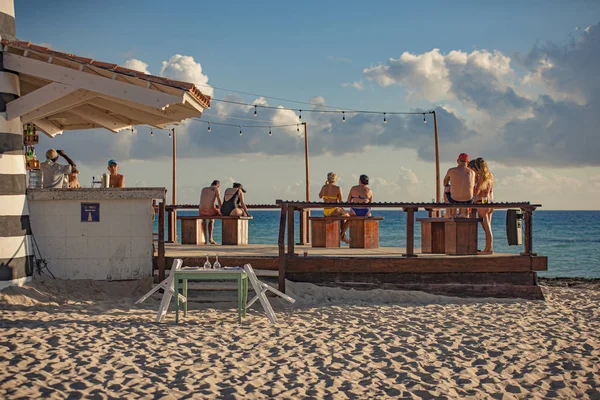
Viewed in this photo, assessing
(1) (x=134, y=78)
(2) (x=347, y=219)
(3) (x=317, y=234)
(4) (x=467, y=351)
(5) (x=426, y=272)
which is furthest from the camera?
(3) (x=317, y=234)

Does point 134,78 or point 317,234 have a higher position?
point 134,78

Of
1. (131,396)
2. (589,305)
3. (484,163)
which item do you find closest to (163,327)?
(131,396)

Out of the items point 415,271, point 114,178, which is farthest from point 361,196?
point 114,178

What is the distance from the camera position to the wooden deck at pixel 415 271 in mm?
10297

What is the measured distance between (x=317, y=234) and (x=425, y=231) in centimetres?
212

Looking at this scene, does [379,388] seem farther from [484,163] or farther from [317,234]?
[317,234]

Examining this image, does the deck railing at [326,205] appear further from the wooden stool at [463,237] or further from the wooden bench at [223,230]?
the wooden bench at [223,230]

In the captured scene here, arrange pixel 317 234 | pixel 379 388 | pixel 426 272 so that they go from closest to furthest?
pixel 379 388
pixel 426 272
pixel 317 234

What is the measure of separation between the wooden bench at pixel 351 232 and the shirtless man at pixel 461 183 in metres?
1.70

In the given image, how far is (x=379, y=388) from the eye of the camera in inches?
226

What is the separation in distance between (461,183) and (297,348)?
4719 millimetres

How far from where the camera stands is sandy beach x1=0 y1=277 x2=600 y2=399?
572 centimetres

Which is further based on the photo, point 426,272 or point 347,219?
point 347,219

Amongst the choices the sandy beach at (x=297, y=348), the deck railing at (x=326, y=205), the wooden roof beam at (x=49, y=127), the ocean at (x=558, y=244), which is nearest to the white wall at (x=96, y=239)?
the sandy beach at (x=297, y=348)
